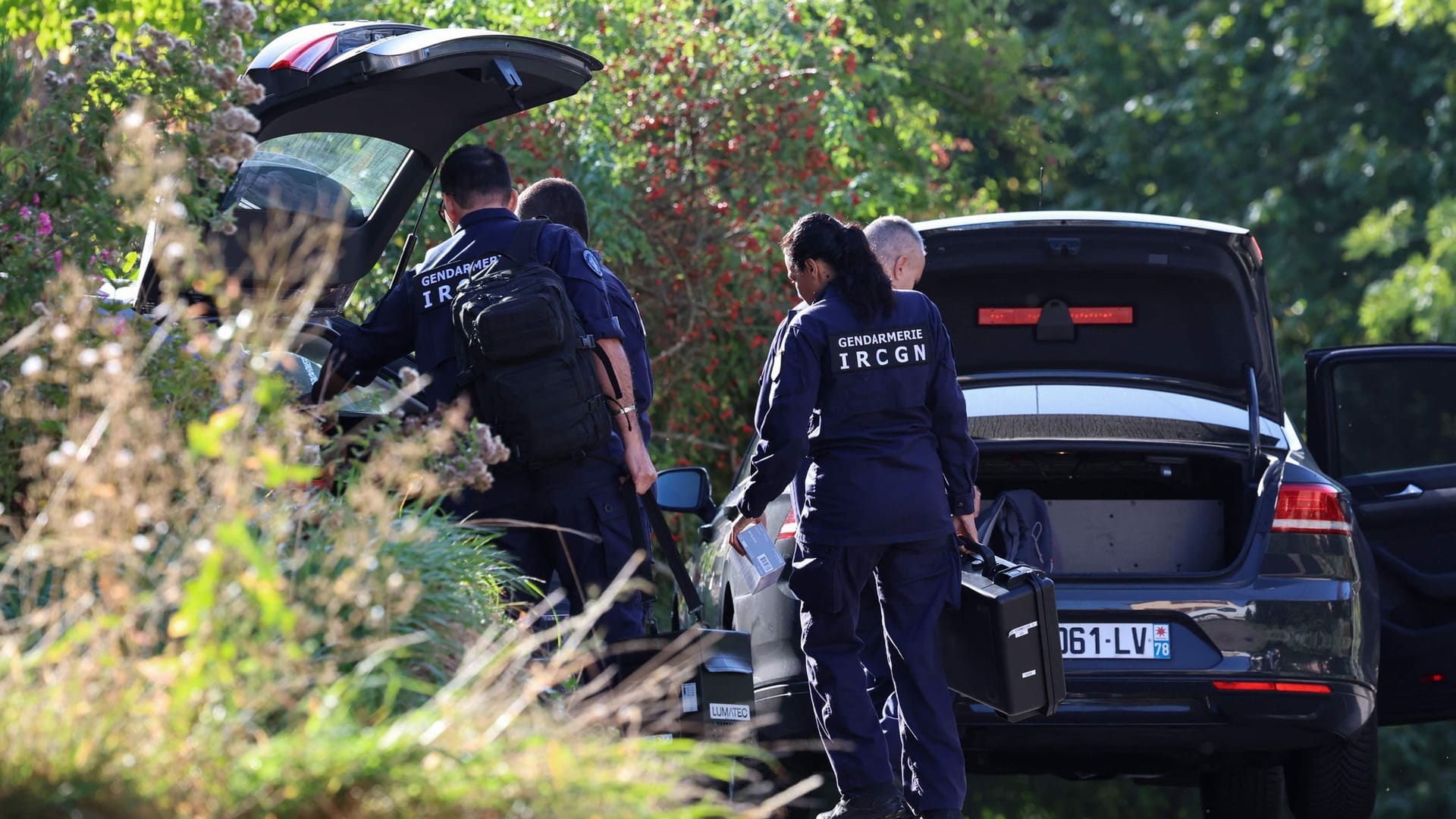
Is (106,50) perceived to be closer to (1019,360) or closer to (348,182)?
(348,182)

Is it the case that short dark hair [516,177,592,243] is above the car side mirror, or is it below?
above

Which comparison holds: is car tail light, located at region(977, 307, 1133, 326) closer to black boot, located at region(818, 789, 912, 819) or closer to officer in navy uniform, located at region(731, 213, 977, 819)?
officer in navy uniform, located at region(731, 213, 977, 819)

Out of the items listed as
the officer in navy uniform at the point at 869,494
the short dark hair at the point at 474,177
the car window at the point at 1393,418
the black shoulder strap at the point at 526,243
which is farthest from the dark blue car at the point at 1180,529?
the car window at the point at 1393,418

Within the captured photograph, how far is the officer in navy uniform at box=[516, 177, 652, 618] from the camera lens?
18.4 ft

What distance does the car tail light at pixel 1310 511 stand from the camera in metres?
5.74

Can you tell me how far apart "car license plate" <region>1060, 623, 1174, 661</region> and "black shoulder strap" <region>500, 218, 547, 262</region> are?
73.4 inches

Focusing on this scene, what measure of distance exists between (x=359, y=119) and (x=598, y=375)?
3.76 ft

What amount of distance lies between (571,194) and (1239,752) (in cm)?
268

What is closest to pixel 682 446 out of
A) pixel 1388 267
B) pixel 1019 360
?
pixel 1019 360

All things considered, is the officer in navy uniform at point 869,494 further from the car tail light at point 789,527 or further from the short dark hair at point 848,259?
the car tail light at point 789,527

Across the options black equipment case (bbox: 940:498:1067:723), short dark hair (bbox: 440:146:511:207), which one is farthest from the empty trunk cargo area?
short dark hair (bbox: 440:146:511:207)

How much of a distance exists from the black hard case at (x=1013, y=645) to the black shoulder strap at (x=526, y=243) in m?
1.54

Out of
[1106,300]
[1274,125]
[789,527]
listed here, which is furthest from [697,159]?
[1274,125]

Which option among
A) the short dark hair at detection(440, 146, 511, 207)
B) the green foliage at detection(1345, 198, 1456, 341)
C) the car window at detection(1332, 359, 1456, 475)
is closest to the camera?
the short dark hair at detection(440, 146, 511, 207)
